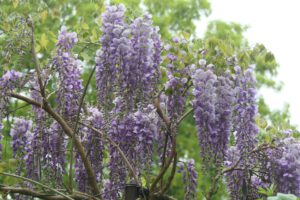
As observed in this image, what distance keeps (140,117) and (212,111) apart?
49 centimetres

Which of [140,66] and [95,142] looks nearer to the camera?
[140,66]

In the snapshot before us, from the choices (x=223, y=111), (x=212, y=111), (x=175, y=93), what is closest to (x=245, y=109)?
(x=223, y=111)

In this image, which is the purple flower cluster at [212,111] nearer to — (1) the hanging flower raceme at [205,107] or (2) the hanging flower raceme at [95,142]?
(1) the hanging flower raceme at [205,107]

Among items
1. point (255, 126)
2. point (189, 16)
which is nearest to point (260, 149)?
point (255, 126)

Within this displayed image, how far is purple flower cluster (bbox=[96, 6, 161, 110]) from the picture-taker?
3.67m

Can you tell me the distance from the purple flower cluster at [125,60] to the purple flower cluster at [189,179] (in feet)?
2.85

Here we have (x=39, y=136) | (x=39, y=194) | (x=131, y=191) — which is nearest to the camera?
(x=131, y=191)

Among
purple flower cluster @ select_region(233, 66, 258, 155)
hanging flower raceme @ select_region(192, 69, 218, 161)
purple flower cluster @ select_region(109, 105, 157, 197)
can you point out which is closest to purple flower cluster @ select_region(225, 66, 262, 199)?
purple flower cluster @ select_region(233, 66, 258, 155)

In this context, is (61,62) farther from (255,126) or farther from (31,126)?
(255,126)

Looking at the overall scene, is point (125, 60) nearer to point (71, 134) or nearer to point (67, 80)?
point (67, 80)

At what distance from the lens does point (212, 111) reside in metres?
3.69

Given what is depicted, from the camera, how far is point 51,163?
4.32 meters

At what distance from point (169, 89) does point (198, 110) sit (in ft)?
0.83

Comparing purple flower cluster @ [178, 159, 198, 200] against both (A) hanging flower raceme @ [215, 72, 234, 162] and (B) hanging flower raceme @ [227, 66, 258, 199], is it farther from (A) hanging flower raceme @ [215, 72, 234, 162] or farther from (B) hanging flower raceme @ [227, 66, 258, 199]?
(A) hanging flower raceme @ [215, 72, 234, 162]
